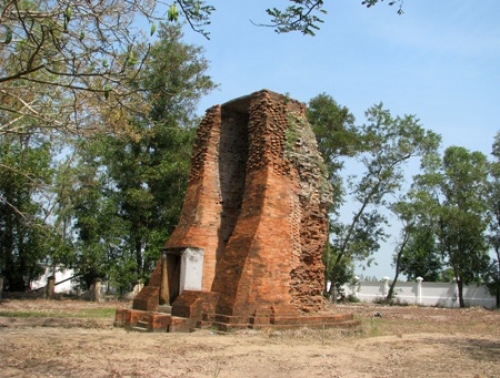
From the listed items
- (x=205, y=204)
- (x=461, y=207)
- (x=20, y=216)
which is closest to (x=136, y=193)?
(x=20, y=216)

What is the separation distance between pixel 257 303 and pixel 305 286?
5.61 ft

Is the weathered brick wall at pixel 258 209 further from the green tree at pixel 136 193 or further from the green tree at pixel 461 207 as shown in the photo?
the green tree at pixel 461 207

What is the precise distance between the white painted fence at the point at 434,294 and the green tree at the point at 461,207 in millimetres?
898

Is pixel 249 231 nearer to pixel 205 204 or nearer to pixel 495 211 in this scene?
pixel 205 204

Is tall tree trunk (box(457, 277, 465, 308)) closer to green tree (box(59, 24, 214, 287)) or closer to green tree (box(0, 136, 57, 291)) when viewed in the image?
green tree (box(59, 24, 214, 287))

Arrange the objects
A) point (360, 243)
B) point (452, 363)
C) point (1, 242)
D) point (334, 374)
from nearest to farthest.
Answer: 1. point (334, 374)
2. point (452, 363)
3. point (1, 242)
4. point (360, 243)

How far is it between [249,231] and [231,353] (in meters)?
3.56

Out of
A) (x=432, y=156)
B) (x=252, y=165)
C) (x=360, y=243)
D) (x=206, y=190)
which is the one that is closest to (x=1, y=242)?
(x=206, y=190)

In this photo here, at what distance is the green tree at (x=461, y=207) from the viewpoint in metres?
30.2

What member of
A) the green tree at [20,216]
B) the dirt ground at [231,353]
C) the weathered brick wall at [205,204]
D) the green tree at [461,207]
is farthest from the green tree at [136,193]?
the green tree at [461,207]

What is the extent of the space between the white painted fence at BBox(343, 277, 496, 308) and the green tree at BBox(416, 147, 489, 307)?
0.90m

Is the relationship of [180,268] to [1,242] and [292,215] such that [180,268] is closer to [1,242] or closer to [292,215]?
[292,215]

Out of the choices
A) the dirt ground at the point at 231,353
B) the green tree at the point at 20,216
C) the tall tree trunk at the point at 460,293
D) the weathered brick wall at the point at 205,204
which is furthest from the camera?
the tall tree trunk at the point at 460,293

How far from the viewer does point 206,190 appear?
41.1ft
